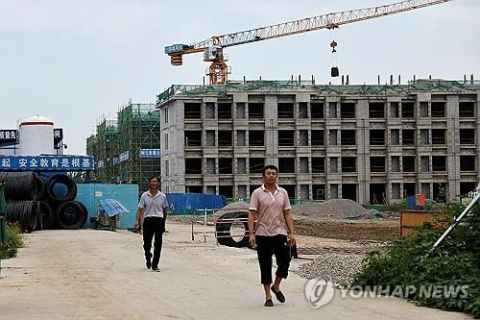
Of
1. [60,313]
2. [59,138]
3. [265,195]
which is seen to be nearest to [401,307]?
[265,195]

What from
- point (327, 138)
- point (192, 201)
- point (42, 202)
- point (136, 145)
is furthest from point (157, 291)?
point (136, 145)

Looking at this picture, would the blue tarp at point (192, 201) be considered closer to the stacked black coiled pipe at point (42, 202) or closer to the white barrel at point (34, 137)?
the white barrel at point (34, 137)

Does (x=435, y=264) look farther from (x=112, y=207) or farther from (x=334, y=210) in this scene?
(x=334, y=210)

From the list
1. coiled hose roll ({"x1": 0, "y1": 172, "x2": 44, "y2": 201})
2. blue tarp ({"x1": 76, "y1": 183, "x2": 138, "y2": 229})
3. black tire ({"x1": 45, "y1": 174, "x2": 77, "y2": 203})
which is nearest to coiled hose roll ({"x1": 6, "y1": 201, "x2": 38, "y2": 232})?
coiled hose roll ({"x1": 0, "y1": 172, "x2": 44, "y2": 201})

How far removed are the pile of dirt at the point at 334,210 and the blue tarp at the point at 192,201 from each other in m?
6.29

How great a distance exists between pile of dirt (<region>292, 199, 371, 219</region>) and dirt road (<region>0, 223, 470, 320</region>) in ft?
137

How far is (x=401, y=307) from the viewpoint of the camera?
1067 centimetres

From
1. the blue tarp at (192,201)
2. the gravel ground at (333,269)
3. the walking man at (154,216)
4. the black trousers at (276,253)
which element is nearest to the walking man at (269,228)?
the black trousers at (276,253)

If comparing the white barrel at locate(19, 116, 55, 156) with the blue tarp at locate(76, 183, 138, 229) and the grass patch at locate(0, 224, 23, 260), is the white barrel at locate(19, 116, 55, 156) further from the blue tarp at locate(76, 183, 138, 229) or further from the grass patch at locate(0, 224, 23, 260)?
the grass patch at locate(0, 224, 23, 260)

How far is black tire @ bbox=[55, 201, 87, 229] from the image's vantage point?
3584cm

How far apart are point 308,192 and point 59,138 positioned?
27.2m

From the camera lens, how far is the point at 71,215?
36.3m

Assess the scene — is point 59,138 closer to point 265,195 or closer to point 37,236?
point 37,236

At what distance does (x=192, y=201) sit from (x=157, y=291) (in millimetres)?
54753
